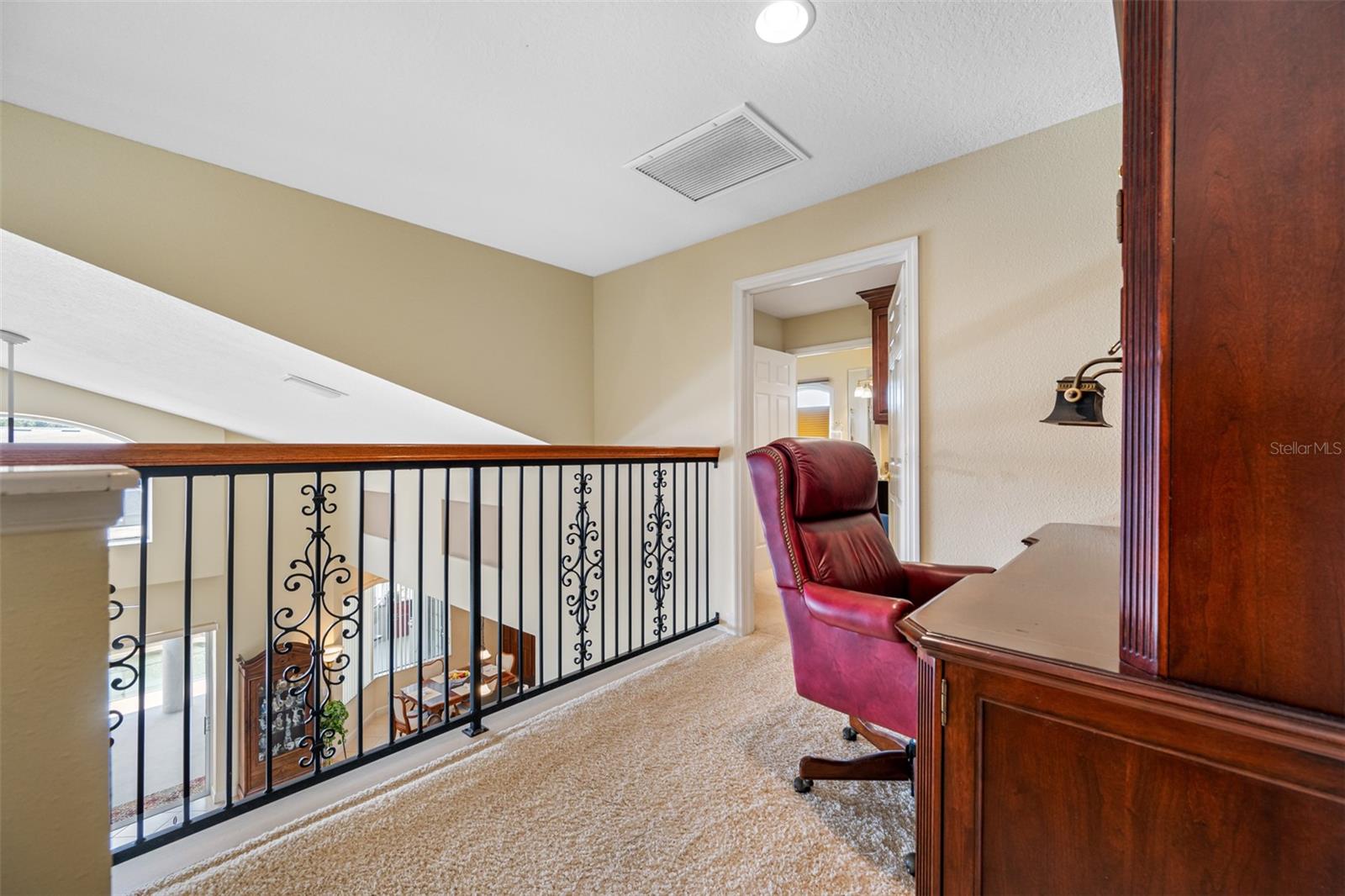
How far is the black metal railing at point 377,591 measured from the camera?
1642 millimetres

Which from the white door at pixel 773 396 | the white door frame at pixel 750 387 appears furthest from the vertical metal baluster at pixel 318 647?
the white door at pixel 773 396

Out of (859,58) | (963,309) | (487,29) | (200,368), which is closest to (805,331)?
(963,309)

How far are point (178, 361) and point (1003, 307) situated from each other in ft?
15.0

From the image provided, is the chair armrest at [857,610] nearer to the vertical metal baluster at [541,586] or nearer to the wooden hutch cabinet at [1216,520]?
the wooden hutch cabinet at [1216,520]

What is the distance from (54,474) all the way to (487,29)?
63.4 inches

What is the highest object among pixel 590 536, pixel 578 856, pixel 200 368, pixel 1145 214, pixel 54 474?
pixel 200 368

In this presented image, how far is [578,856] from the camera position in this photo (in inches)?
52.3

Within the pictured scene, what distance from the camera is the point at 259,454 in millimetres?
1384

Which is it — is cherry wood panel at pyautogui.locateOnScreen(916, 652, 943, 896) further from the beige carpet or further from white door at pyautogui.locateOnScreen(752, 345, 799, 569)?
white door at pyautogui.locateOnScreen(752, 345, 799, 569)

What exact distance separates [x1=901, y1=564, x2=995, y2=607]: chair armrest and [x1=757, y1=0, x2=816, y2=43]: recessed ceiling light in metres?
1.78

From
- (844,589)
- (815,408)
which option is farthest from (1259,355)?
(815,408)

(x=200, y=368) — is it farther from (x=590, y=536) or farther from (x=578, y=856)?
(x=578, y=856)

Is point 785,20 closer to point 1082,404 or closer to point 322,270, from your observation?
point 1082,404

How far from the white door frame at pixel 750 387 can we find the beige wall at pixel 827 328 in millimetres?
2079
